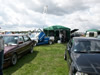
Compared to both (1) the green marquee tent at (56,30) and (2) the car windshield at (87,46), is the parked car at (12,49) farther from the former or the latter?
(1) the green marquee tent at (56,30)

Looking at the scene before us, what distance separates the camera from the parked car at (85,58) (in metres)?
2.78

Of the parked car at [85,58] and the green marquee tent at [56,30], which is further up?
the green marquee tent at [56,30]

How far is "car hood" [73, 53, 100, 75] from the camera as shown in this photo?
276cm

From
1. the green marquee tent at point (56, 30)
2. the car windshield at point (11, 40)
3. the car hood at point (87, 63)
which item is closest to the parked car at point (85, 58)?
the car hood at point (87, 63)

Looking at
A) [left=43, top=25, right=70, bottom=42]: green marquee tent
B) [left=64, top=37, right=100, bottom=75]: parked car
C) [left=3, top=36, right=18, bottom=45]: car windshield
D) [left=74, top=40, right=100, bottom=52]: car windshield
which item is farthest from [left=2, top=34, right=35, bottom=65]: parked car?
[left=43, top=25, right=70, bottom=42]: green marquee tent

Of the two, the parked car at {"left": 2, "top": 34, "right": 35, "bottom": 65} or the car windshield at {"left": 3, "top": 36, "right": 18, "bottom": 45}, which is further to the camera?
the car windshield at {"left": 3, "top": 36, "right": 18, "bottom": 45}

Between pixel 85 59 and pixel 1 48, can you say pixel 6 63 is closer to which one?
pixel 1 48

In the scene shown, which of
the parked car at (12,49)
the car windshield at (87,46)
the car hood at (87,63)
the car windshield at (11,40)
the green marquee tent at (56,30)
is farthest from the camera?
the green marquee tent at (56,30)

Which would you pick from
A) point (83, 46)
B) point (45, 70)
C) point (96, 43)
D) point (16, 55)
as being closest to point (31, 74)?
point (45, 70)

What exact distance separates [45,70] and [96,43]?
255cm

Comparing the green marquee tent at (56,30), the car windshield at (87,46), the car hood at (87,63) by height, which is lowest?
the car hood at (87,63)

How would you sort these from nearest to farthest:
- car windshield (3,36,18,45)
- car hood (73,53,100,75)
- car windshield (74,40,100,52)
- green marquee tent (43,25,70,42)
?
1. car hood (73,53,100,75)
2. car windshield (74,40,100,52)
3. car windshield (3,36,18,45)
4. green marquee tent (43,25,70,42)

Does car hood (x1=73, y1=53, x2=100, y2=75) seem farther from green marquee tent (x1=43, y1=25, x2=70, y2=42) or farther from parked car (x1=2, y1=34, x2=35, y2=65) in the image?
green marquee tent (x1=43, y1=25, x2=70, y2=42)

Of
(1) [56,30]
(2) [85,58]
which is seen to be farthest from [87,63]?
(1) [56,30]
